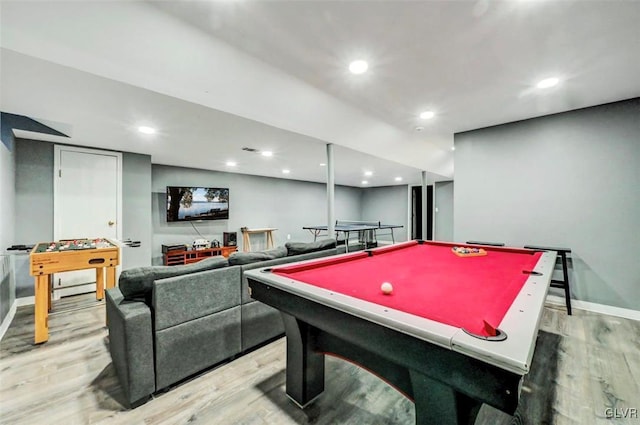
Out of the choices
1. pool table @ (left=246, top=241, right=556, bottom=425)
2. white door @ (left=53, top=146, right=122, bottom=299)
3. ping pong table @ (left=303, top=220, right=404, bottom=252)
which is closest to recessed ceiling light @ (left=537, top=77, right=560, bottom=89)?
pool table @ (left=246, top=241, right=556, bottom=425)

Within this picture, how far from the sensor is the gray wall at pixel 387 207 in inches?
374

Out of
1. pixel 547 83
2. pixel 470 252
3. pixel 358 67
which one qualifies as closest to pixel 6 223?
pixel 358 67

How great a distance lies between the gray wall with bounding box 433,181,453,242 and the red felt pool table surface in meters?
5.55

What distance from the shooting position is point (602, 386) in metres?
1.82

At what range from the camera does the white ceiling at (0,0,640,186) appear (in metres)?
1.73

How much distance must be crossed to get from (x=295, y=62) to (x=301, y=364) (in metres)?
2.45

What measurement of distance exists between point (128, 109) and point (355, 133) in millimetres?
2813

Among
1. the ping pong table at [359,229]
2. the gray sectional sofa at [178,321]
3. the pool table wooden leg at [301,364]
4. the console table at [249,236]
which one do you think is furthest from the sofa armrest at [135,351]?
the console table at [249,236]

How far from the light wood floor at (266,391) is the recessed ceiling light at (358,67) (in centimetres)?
262

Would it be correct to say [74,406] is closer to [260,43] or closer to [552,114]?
[260,43]

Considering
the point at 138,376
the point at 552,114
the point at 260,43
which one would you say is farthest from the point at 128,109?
the point at 552,114

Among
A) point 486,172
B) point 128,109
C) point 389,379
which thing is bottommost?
point 389,379

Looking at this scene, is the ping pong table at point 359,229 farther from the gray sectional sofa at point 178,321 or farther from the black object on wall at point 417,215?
the gray sectional sofa at point 178,321

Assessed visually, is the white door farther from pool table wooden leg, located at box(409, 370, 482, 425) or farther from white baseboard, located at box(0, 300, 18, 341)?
pool table wooden leg, located at box(409, 370, 482, 425)
